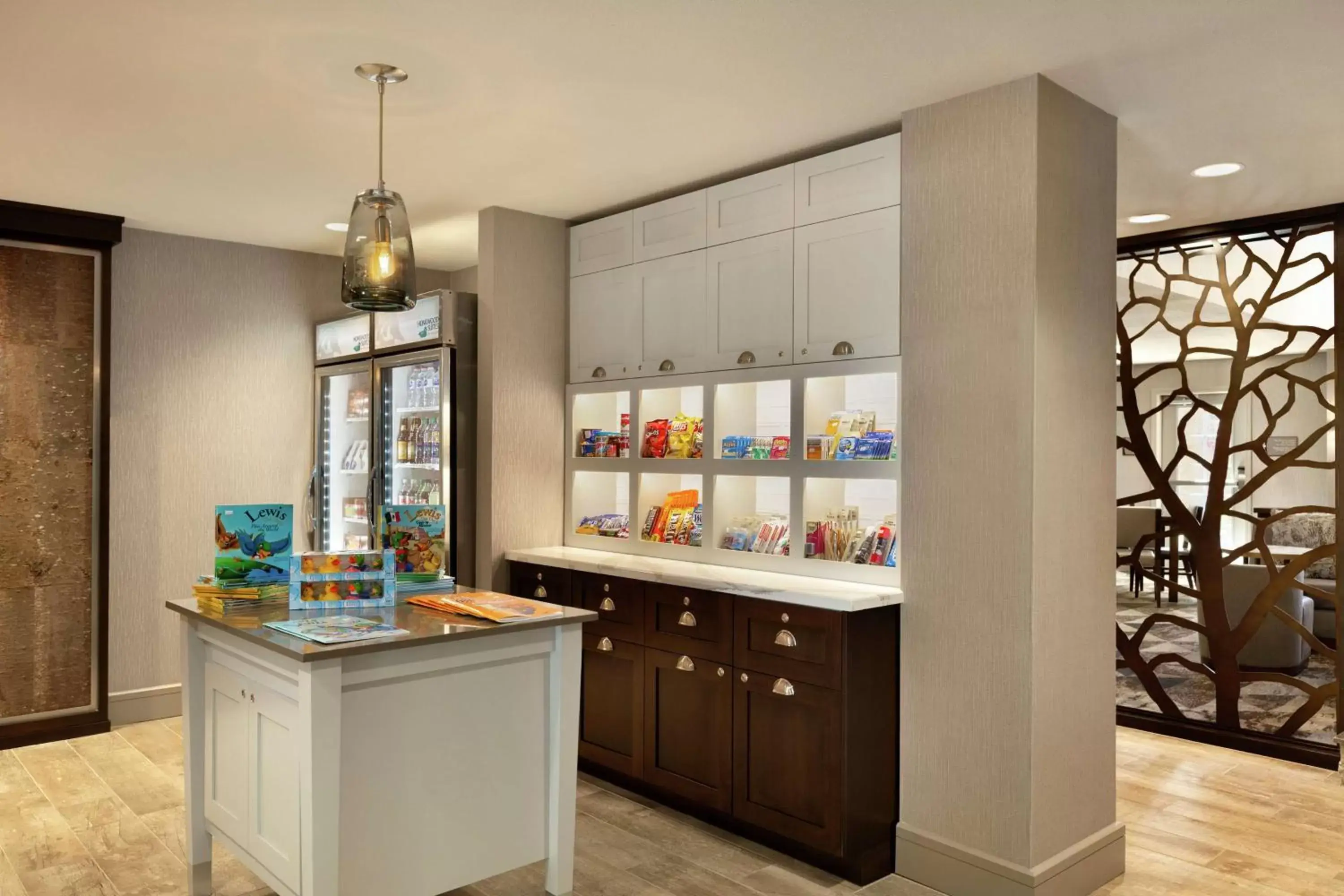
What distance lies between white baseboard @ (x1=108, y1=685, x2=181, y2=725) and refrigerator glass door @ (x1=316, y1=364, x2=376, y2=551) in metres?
1.10

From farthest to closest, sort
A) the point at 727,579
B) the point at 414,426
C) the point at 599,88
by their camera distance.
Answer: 1. the point at 414,426
2. the point at 727,579
3. the point at 599,88

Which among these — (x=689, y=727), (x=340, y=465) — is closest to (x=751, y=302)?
(x=689, y=727)

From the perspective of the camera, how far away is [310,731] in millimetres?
2438

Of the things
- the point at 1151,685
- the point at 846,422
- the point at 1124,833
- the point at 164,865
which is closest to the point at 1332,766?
the point at 1151,685

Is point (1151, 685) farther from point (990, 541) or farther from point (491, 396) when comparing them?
point (491, 396)

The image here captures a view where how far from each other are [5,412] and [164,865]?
2579 mm

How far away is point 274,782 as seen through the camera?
107 inches

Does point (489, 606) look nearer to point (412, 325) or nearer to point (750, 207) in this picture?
point (750, 207)

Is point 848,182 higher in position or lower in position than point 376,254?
higher

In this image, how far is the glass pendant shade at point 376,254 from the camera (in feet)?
9.48

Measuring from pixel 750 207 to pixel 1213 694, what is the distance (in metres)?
4.08

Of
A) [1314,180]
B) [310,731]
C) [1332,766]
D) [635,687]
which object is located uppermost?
[1314,180]

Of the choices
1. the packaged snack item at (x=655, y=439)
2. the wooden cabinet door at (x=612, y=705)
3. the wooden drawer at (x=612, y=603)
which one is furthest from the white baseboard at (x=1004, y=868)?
the packaged snack item at (x=655, y=439)

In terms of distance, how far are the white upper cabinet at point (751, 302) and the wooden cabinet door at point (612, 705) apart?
4.26 ft
